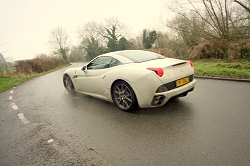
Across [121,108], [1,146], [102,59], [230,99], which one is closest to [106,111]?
[121,108]

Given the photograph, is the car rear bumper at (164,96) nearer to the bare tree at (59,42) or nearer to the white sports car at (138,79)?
the white sports car at (138,79)

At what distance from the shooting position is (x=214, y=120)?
2.96 meters

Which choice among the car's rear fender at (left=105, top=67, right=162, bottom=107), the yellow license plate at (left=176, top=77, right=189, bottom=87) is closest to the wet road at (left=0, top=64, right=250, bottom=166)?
the car's rear fender at (left=105, top=67, right=162, bottom=107)

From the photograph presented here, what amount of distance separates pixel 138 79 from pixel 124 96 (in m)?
0.62

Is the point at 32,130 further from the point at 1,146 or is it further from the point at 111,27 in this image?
the point at 111,27

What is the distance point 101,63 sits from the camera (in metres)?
4.35

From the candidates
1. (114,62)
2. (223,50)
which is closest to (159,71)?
(114,62)

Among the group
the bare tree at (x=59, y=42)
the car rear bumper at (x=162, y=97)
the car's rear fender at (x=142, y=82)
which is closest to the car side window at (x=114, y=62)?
the car's rear fender at (x=142, y=82)

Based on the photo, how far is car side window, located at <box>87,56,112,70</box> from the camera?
4164 millimetres

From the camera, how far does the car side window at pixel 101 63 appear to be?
13.7 feet

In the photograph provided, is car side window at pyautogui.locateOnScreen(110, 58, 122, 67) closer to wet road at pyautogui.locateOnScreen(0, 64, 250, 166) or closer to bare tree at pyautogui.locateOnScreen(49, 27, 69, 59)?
wet road at pyautogui.locateOnScreen(0, 64, 250, 166)

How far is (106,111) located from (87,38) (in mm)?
51629

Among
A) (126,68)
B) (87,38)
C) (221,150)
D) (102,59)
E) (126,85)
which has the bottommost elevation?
(221,150)

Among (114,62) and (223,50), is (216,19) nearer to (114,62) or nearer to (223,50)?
(223,50)
